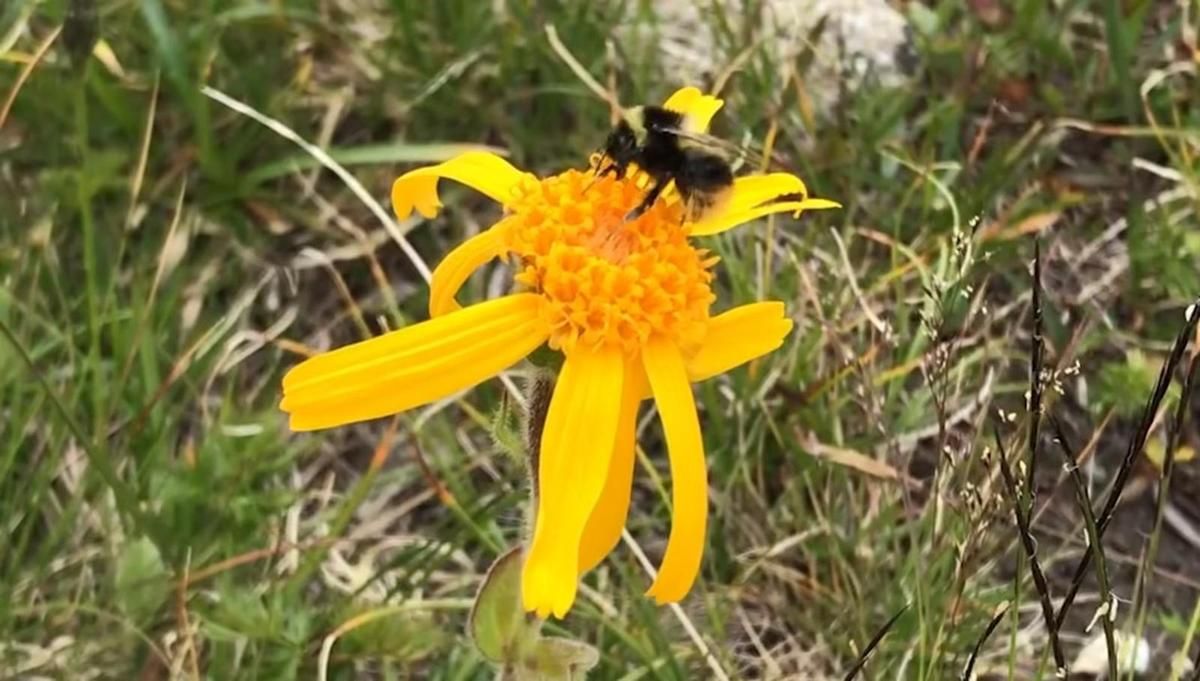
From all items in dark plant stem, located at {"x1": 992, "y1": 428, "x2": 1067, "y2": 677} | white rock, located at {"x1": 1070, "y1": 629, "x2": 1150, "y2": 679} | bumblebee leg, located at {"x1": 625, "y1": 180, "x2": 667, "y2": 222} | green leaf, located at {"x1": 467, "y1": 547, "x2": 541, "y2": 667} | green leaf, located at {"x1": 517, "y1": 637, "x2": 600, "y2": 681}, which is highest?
bumblebee leg, located at {"x1": 625, "y1": 180, "x2": 667, "y2": 222}

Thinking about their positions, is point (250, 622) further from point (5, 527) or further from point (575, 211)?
point (575, 211)

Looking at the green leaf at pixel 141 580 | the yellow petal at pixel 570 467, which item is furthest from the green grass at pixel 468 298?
the yellow petal at pixel 570 467

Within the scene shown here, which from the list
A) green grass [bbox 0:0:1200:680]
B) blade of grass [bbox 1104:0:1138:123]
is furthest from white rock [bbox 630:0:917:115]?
blade of grass [bbox 1104:0:1138:123]

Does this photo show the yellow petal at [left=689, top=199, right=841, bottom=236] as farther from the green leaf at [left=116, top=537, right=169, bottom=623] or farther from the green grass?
the green leaf at [left=116, top=537, right=169, bottom=623]

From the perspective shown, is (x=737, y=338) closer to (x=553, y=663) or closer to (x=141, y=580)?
(x=553, y=663)

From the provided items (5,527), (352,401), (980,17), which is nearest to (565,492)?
(352,401)

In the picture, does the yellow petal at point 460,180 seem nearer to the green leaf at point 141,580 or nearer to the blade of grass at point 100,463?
the blade of grass at point 100,463
